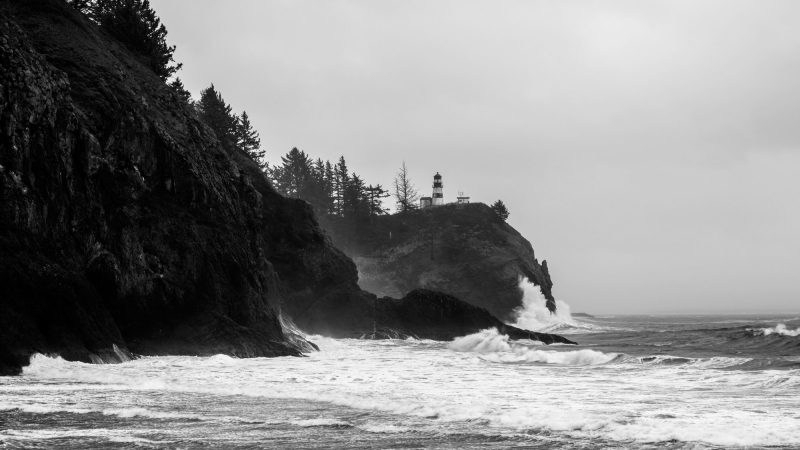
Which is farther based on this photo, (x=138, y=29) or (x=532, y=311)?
(x=532, y=311)

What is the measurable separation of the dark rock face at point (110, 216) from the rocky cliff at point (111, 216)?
6 cm

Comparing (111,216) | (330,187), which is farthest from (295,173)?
(111,216)

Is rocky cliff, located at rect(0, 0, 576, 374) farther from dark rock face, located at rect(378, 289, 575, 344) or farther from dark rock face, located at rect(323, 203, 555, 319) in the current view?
dark rock face, located at rect(323, 203, 555, 319)

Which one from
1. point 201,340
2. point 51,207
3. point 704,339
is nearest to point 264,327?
point 201,340

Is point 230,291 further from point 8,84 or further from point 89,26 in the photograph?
point 89,26

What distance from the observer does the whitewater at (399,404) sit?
37.9ft

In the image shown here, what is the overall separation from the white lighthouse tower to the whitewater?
79621mm

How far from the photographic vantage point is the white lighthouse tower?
107 meters

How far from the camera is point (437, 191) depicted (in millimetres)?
108188

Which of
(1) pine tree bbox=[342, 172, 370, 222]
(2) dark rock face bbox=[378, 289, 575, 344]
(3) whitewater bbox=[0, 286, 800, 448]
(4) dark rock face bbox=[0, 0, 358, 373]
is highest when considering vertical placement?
(1) pine tree bbox=[342, 172, 370, 222]

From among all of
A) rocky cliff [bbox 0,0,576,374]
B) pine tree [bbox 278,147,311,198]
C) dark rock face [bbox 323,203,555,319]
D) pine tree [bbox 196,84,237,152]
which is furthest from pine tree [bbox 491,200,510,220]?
rocky cliff [bbox 0,0,576,374]

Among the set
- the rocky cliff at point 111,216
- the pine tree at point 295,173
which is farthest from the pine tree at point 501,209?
the rocky cliff at point 111,216

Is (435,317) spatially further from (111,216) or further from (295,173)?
(295,173)

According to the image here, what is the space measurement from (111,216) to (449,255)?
214 feet
